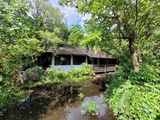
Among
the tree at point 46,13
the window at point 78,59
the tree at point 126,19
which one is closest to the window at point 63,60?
the window at point 78,59

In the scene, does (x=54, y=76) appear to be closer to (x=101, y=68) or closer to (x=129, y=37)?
(x=101, y=68)

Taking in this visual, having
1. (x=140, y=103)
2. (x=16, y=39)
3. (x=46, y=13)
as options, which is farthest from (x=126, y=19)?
(x=46, y=13)

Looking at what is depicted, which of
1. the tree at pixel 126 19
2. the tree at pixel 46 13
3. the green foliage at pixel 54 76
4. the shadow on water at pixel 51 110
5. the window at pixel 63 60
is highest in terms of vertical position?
the tree at pixel 46 13

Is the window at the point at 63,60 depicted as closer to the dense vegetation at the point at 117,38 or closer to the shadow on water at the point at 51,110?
the dense vegetation at the point at 117,38

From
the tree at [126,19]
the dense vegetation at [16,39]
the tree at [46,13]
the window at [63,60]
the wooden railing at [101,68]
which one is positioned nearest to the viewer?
the dense vegetation at [16,39]

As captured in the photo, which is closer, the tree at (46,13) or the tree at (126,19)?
the tree at (126,19)

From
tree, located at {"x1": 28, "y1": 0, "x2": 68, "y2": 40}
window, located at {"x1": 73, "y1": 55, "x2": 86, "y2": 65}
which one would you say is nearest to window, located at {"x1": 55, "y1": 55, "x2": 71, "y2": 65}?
window, located at {"x1": 73, "y1": 55, "x2": 86, "y2": 65}

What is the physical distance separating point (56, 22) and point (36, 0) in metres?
4.66

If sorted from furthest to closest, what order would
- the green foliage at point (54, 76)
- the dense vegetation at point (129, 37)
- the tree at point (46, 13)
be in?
the tree at point (46, 13), the green foliage at point (54, 76), the dense vegetation at point (129, 37)

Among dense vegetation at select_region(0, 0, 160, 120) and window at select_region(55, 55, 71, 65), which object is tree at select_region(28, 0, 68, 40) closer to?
window at select_region(55, 55, 71, 65)

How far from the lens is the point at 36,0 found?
16.8 m

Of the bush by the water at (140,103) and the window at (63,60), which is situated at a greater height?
the window at (63,60)

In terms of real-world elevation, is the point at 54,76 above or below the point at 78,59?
below

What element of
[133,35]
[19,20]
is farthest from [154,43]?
[19,20]
